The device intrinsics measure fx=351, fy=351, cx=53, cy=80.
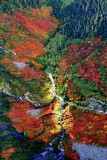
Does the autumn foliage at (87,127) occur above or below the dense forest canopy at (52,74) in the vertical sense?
below

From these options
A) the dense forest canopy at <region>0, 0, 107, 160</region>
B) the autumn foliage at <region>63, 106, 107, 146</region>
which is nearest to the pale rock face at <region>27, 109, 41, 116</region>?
the dense forest canopy at <region>0, 0, 107, 160</region>

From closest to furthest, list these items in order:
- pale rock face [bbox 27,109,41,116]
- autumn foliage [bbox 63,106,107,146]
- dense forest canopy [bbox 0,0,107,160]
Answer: autumn foliage [bbox 63,106,107,146]
dense forest canopy [bbox 0,0,107,160]
pale rock face [bbox 27,109,41,116]

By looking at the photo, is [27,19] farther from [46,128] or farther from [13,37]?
[46,128]

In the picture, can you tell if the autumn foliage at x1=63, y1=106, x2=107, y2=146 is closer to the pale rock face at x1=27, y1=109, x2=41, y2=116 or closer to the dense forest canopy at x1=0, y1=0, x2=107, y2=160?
the dense forest canopy at x1=0, y1=0, x2=107, y2=160

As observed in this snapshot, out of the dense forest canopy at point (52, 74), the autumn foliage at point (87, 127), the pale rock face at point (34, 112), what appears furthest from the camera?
the pale rock face at point (34, 112)

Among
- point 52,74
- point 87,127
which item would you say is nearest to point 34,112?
point 87,127

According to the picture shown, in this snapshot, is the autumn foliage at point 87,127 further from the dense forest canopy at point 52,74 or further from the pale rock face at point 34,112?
the pale rock face at point 34,112

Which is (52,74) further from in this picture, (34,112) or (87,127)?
(87,127)

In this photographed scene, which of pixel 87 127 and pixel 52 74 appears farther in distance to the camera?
pixel 52 74

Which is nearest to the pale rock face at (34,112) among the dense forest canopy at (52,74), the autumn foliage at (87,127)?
the dense forest canopy at (52,74)

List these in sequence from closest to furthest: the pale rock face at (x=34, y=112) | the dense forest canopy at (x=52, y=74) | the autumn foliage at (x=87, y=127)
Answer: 1. the autumn foliage at (x=87, y=127)
2. the dense forest canopy at (x=52, y=74)
3. the pale rock face at (x=34, y=112)

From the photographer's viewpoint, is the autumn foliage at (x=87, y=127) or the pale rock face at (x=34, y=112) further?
the pale rock face at (x=34, y=112)
